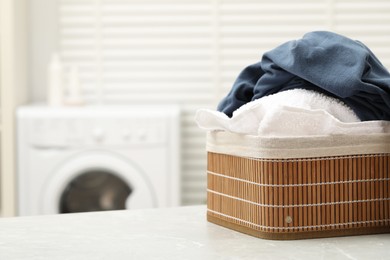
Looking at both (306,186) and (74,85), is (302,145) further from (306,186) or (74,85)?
(74,85)

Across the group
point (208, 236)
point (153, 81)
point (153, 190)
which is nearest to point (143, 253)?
point (208, 236)

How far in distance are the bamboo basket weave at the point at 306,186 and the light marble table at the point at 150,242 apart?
0.07 ft

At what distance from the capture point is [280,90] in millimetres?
1090

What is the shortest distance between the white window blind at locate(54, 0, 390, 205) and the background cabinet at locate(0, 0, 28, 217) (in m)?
0.40

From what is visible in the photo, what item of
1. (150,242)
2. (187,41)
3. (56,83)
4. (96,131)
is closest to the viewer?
(150,242)

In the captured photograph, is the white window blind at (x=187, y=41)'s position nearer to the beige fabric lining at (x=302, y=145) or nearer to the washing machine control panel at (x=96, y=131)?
the washing machine control panel at (x=96, y=131)

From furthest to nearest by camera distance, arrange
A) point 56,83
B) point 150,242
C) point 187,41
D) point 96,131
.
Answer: point 187,41, point 56,83, point 96,131, point 150,242

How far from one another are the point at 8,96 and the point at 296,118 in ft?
7.98

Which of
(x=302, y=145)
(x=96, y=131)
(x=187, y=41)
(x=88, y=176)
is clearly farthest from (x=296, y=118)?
(x=187, y=41)

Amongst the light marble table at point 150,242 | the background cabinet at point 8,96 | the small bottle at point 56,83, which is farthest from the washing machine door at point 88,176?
the light marble table at point 150,242

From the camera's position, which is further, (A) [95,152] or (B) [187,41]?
(B) [187,41]

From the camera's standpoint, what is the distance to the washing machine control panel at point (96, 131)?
312 cm

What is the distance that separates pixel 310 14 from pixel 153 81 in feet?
2.80

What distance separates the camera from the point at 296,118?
3.20ft
